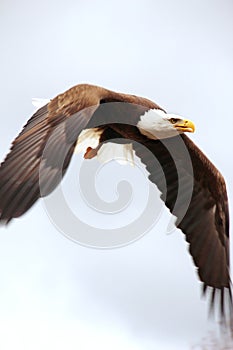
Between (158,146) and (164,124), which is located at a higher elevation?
(164,124)

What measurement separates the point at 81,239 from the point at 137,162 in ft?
2.68

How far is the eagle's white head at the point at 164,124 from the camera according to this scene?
7598mm

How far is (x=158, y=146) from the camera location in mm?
7984

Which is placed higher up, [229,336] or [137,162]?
[137,162]

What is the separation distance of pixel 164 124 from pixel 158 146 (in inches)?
14.5

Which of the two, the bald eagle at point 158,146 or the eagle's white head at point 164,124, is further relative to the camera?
the eagle's white head at point 164,124

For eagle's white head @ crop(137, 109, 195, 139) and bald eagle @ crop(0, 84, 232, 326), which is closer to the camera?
bald eagle @ crop(0, 84, 232, 326)

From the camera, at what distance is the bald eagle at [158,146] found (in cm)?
631

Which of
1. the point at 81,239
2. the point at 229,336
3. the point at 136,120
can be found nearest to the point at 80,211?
the point at 81,239

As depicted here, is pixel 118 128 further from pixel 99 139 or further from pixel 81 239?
pixel 81 239

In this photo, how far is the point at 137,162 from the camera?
818cm

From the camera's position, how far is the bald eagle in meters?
6.31

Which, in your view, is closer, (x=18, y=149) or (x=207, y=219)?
(x=18, y=149)

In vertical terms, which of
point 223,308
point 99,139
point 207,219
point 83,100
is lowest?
point 223,308
